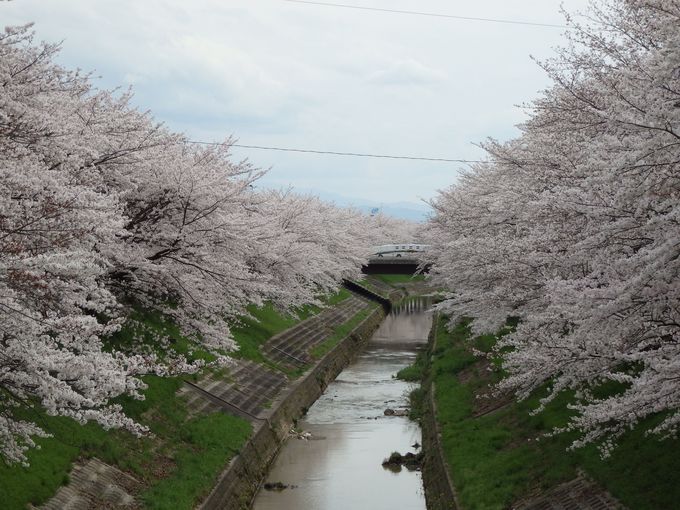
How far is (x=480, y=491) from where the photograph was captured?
16.7 metres

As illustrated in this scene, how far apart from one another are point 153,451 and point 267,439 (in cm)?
632

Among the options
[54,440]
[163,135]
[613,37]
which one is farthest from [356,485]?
[613,37]

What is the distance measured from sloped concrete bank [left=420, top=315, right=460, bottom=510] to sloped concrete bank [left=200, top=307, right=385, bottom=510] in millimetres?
4643

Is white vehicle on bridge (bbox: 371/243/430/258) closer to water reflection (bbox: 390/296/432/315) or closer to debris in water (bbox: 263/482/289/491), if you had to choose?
water reflection (bbox: 390/296/432/315)

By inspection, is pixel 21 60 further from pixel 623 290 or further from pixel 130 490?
pixel 623 290

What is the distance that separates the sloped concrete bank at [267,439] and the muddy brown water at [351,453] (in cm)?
41

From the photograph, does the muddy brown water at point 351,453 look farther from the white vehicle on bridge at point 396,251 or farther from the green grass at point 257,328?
the white vehicle on bridge at point 396,251

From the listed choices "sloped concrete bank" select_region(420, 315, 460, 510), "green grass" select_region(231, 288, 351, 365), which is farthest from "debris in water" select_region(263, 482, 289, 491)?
"green grass" select_region(231, 288, 351, 365)

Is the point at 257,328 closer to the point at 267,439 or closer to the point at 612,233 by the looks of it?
the point at 267,439

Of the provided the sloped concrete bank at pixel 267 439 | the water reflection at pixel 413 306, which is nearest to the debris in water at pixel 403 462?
the sloped concrete bank at pixel 267 439

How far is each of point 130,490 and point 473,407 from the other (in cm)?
1177

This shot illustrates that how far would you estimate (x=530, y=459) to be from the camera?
1727cm

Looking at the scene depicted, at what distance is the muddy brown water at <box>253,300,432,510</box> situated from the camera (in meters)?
21.3

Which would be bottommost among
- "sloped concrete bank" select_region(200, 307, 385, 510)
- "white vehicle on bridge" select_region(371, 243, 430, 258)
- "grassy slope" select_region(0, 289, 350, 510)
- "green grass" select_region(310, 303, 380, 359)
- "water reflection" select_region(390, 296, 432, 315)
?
"water reflection" select_region(390, 296, 432, 315)
